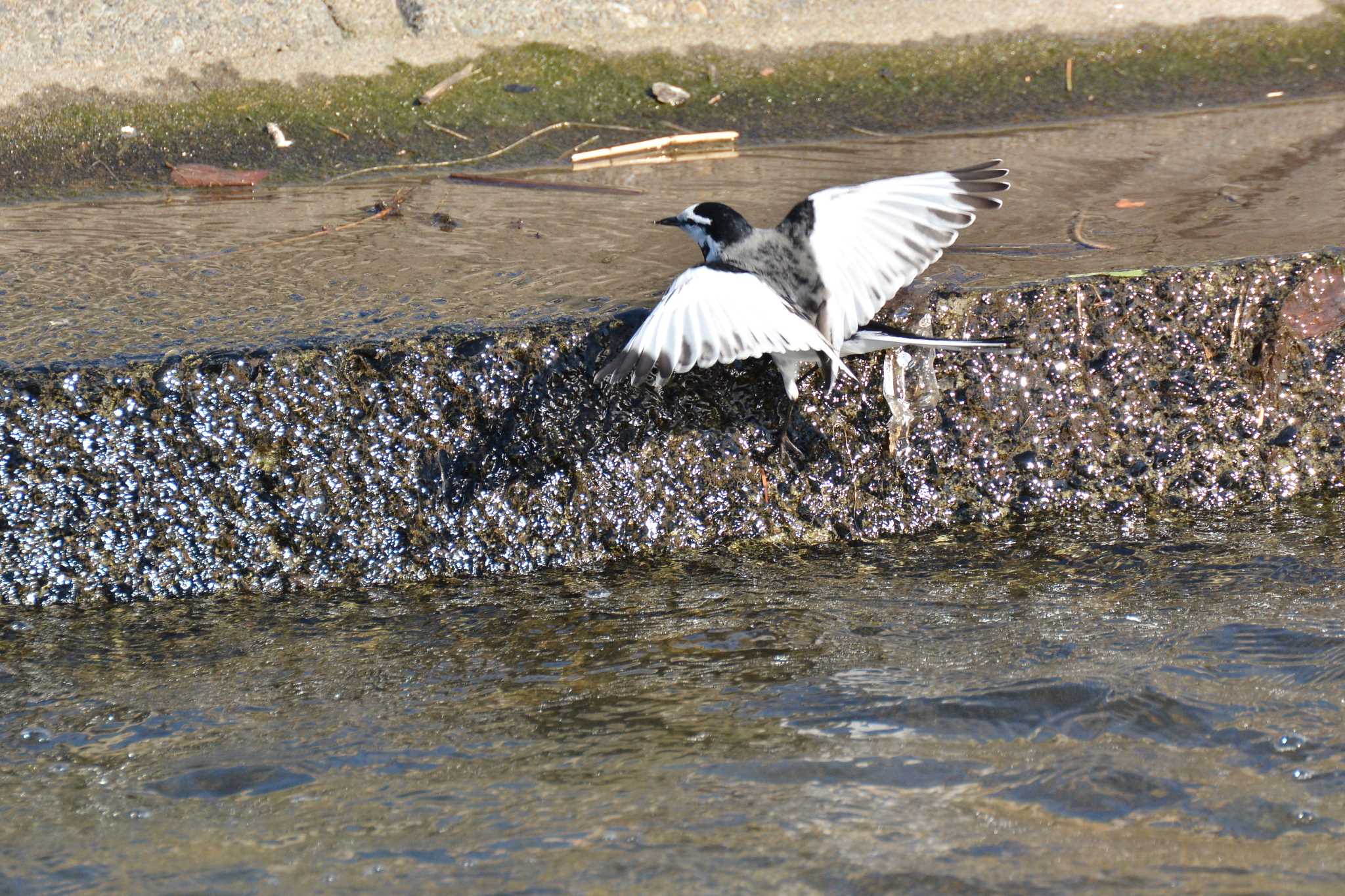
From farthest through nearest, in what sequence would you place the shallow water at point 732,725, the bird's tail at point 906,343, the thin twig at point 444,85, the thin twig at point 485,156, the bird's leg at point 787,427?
the thin twig at point 444,85, the thin twig at point 485,156, the bird's leg at point 787,427, the bird's tail at point 906,343, the shallow water at point 732,725

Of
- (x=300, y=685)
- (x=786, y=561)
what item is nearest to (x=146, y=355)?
(x=300, y=685)

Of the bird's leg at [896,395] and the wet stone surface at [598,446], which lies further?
the bird's leg at [896,395]

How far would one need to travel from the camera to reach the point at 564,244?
157 inches

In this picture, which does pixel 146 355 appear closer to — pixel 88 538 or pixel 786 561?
pixel 88 538

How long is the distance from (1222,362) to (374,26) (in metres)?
3.78

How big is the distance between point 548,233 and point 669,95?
1.68 meters

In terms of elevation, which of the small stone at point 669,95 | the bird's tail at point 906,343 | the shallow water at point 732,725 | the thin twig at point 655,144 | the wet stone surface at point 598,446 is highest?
the small stone at point 669,95

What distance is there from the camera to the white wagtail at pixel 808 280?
A: 2.95m

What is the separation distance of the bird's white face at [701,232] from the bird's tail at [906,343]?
441 mm

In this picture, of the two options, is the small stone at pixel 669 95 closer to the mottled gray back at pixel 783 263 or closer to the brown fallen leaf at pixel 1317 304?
the mottled gray back at pixel 783 263

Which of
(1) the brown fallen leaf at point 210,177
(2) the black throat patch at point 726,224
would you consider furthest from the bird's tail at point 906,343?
(1) the brown fallen leaf at point 210,177

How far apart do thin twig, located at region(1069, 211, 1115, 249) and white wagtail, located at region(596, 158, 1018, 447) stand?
36cm

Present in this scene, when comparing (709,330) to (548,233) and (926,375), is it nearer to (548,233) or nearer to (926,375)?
(926,375)

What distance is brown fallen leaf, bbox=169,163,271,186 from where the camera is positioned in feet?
16.0
